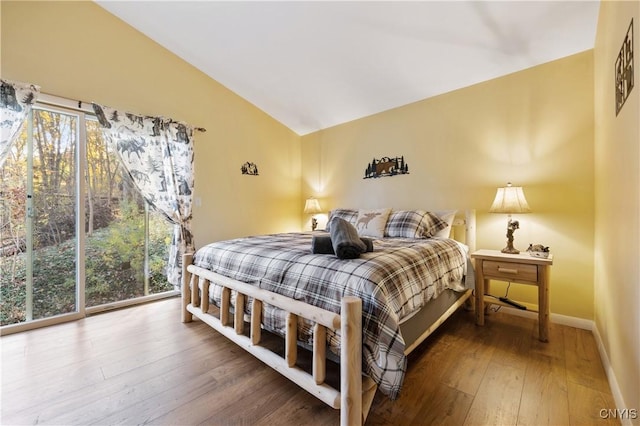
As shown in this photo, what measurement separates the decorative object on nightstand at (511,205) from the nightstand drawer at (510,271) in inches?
8.9

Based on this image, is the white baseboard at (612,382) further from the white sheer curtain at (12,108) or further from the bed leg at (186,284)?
the white sheer curtain at (12,108)

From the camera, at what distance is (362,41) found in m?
2.38

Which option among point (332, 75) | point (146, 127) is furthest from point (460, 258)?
point (146, 127)

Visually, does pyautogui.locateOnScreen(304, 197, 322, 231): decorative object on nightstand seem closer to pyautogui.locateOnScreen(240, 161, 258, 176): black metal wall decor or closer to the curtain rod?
pyautogui.locateOnScreen(240, 161, 258, 176): black metal wall decor

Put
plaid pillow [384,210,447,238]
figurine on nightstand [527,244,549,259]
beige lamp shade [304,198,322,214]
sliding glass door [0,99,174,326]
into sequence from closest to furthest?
1. figurine on nightstand [527,244,549,259]
2. sliding glass door [0,99,174,326]
3. plaid pillow [384,210,447,238]
4. beige lamp shade [304,198,322,214]

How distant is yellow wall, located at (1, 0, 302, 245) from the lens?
2.23 m

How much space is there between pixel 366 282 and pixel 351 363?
1.14 feet

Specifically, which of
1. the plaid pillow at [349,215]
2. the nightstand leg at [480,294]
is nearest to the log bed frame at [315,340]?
the nightstand leg at [480,294]

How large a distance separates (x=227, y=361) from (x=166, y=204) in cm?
192

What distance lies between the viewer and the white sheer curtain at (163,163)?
8.66 ft

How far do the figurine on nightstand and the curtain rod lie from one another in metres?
4.12

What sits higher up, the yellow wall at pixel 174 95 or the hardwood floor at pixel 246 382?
the yellow wall at pixel 174 95

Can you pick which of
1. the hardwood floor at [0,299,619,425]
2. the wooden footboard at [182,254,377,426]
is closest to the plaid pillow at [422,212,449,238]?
the hardwood floor at [0,299,619,425]

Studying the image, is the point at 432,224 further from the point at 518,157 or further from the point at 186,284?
the point at 186,284
